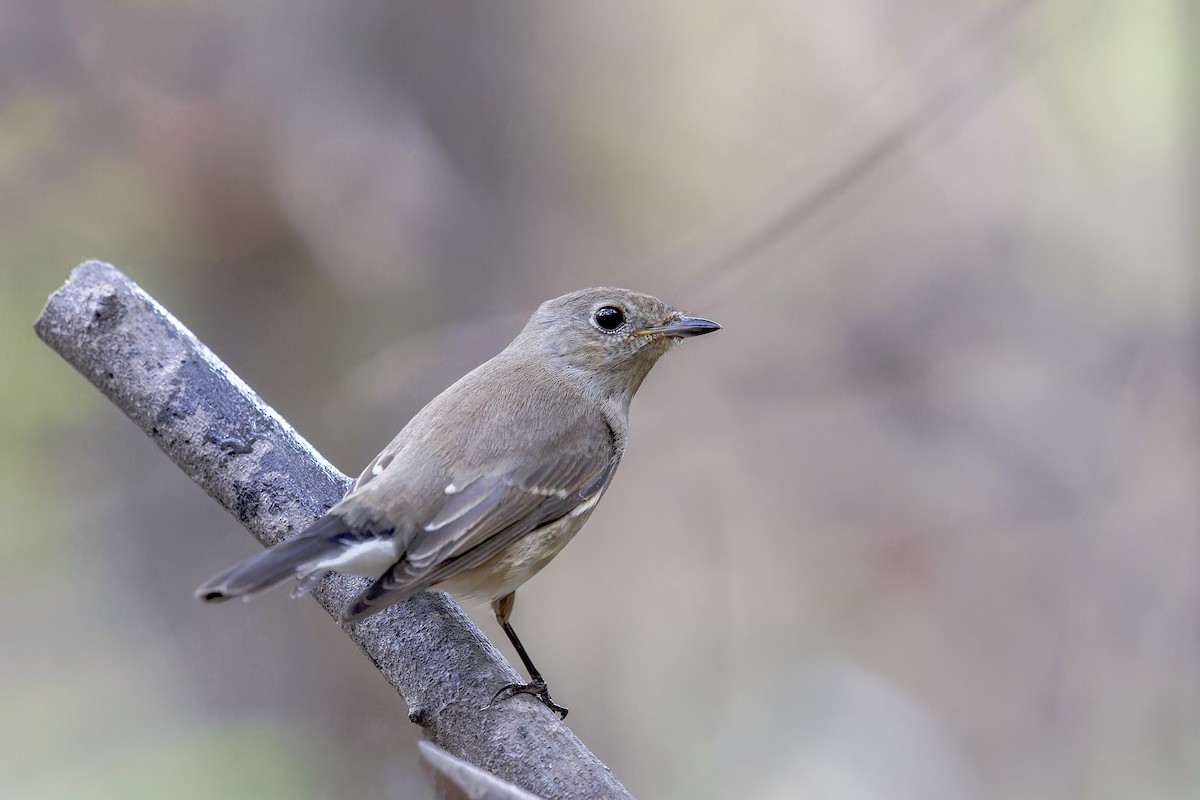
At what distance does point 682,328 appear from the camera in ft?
11.9

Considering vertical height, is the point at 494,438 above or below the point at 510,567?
above

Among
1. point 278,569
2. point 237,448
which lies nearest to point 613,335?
point 237,448

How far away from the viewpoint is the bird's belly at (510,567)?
9.66 feet

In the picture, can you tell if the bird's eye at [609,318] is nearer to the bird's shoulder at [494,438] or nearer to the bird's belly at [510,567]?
the bird's shoulder at [494,438]

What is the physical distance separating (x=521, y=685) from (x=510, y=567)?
1.23 feet

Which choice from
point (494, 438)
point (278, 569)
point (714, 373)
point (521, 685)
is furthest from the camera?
point (714, 373)

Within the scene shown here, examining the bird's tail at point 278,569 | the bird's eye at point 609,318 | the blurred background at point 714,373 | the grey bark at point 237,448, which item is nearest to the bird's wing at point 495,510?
the bird's tail at point 278,569

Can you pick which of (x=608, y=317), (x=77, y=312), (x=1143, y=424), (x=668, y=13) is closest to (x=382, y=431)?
(x=608, y=317)

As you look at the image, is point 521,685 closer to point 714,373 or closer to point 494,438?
point 494,438

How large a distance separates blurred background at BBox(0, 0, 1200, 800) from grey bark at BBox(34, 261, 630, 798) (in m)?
1.97

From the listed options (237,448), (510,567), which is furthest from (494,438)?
(237,448)

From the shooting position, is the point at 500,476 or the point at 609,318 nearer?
the point at 500,476

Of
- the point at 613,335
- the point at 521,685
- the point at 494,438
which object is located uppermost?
the point at 613,335

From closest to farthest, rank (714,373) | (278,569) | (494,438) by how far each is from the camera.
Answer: (278,569) < (494,438) < (714,373)
